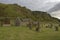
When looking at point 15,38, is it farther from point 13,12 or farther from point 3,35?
point 13,12

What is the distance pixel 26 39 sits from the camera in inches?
1326

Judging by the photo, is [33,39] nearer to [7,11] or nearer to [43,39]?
[43,39]

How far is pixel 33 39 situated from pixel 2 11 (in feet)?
495

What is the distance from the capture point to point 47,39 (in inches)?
1332

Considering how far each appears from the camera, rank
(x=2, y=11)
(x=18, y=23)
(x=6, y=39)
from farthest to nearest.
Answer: (x=2, y=11)
(x=18, y=23)
(x=6, y=39)

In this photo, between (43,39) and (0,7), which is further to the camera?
(0,7)

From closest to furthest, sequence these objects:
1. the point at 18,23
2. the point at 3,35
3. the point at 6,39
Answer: the point at 6,39, the point at 3,35, the point at 18,23

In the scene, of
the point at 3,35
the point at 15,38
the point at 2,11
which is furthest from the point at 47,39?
the point at 2,11

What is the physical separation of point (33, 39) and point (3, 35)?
21.7ft

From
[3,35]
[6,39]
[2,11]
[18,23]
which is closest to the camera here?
[6,39]

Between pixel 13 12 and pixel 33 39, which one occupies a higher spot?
pixel 13 12

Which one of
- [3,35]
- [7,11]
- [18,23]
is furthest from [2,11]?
[3,35]

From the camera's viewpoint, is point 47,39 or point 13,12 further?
point 13,12

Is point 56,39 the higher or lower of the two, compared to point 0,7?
lower
